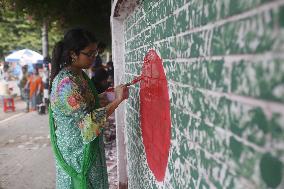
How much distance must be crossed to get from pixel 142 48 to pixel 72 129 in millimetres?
843

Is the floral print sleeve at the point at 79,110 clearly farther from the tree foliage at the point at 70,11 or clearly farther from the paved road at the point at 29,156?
the tree foliage at the point at 70,11

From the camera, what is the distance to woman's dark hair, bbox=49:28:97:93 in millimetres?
3039

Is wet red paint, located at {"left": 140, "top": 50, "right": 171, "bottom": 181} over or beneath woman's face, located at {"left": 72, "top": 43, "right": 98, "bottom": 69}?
beneath

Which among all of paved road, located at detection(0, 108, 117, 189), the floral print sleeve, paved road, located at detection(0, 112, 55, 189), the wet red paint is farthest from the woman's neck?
paved road, located at detection(0, 112, 55, 189)

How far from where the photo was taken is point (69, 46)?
10.0 ft

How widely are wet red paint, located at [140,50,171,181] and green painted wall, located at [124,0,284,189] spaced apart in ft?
0.47

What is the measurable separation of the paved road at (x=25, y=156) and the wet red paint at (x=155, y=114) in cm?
327

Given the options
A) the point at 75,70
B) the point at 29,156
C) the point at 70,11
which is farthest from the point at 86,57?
the point at 70,11

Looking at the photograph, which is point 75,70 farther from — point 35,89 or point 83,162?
point 35,89

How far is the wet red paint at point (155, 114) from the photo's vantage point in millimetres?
2471

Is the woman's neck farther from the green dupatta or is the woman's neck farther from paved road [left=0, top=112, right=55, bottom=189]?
paved road [left=0, top=112, right=55, bottom=189]

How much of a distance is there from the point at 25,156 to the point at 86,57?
559 cm

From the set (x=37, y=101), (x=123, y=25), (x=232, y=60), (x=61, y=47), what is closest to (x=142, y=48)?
(x=61, y=47)

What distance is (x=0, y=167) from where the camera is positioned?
23.9 feet
